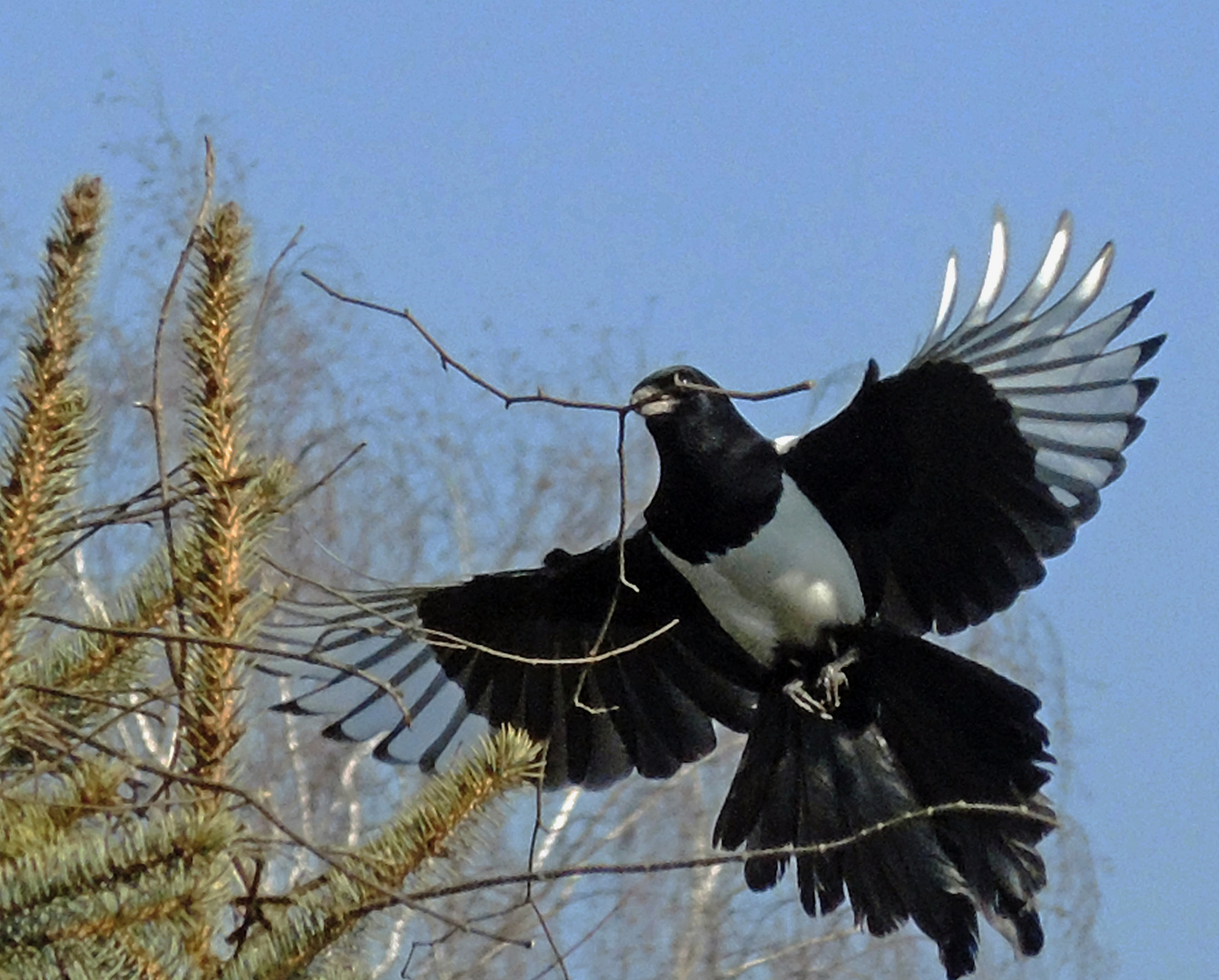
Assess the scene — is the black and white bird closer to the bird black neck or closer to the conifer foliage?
the bird black neck

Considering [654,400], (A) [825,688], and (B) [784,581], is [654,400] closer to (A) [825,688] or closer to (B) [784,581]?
(B) [784,581]

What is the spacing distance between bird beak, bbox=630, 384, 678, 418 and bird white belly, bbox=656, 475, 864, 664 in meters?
0.21

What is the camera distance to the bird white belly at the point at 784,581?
219 cm

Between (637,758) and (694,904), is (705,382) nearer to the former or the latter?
(637,758)

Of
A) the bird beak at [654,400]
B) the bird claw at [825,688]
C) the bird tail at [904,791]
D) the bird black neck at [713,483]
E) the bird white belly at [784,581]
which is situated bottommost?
the bird tail at [904,791]

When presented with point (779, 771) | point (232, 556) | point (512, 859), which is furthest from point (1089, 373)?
point (512, 859)

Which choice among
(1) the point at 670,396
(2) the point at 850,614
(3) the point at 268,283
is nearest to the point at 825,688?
(2) the point at 850,614

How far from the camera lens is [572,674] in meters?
2.38

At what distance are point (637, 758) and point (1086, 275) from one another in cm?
86

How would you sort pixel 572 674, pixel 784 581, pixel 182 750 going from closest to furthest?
pixel 182 750
pixel 784 581
pixel 572 674

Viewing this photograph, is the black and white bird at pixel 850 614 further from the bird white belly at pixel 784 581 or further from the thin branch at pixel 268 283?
the thin branch at pixel 268 283

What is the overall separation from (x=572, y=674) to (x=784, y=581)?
36 cm

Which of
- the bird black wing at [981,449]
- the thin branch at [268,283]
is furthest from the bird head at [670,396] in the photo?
the thin branch at [268,283]

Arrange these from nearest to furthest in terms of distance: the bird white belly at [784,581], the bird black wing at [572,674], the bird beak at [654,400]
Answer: the bird beak at [654,400], the bird white belly at [784,581], the bird black wing at [572,674]
